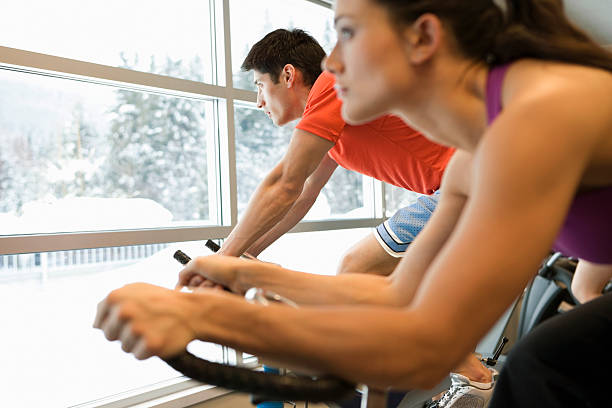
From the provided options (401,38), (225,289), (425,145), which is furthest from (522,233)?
(425,145)

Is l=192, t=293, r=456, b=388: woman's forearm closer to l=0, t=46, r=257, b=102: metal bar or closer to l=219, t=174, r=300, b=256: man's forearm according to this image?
l=219, t=174, r=300, b=256: man's forearm

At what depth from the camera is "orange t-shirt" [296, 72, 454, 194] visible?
173cm

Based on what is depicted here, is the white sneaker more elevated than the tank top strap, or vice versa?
the tank top strap

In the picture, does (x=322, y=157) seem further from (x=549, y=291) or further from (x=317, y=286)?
(x=549, y=291)

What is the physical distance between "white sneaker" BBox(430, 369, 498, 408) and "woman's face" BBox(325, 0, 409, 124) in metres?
1.22

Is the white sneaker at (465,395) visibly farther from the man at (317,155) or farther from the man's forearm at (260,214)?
the man's forearm at (260,214)

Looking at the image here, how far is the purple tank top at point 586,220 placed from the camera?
698mm

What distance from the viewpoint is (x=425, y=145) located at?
184 centimetres

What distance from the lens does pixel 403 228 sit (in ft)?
5.57

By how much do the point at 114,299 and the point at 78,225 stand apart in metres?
1.73

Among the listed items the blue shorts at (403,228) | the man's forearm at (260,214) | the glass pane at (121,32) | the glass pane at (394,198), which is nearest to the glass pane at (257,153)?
the glass pane at (121,32)

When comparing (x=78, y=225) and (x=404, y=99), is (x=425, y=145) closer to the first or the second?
(x=404, y=99)

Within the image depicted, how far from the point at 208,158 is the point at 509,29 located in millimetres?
2062

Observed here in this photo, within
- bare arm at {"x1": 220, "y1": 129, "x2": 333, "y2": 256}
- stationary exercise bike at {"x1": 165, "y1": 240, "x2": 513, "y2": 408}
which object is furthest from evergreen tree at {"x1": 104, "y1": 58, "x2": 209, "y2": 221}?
stationary exercise bike at {"x1": 165, "y1": 240, "x2": 513, "y2": 408}
